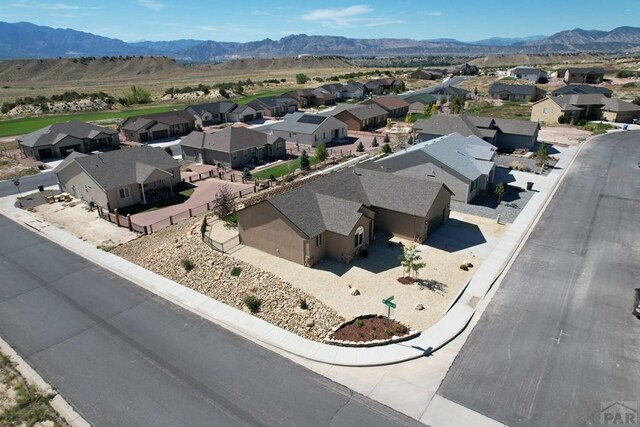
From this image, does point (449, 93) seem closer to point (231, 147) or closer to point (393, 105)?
point (393, 105)

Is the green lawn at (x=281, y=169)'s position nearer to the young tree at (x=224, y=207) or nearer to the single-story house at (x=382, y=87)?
the young tree at (x=224, y=207)

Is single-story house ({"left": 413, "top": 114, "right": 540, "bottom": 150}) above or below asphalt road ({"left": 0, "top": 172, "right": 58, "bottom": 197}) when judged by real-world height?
above

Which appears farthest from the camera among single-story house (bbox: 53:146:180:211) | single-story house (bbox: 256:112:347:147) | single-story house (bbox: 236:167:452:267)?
single-story house (bbox: 256:112:347:147)

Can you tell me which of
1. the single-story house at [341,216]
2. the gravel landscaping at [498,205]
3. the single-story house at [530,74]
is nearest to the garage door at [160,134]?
the single-story house at [341,216]

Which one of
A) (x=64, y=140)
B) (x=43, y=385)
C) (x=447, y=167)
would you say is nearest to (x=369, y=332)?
(x=43, y=385)

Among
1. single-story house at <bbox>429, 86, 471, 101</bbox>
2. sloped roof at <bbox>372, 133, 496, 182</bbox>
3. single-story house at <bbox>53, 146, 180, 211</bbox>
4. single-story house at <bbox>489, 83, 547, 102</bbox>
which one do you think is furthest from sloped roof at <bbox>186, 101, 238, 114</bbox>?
single-story house at <bbox>489, 83, 547, 102</bbox>

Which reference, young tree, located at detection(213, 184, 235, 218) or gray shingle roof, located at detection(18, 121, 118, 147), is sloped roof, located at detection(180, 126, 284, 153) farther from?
gray shingle roof, located at detection(18, 121, 118, 147)

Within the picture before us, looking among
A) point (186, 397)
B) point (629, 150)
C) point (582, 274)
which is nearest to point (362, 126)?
point (629, 150)

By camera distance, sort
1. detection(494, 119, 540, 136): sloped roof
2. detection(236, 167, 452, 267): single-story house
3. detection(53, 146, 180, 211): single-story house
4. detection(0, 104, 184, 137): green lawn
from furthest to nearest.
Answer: detection(0, 104, 184, 137): green lawn → detection(494, 119, 540, 136): sloped roof → detection(53, 146, 180, 211): single-story house → detection(236, 167, 452, 267): single-story house
